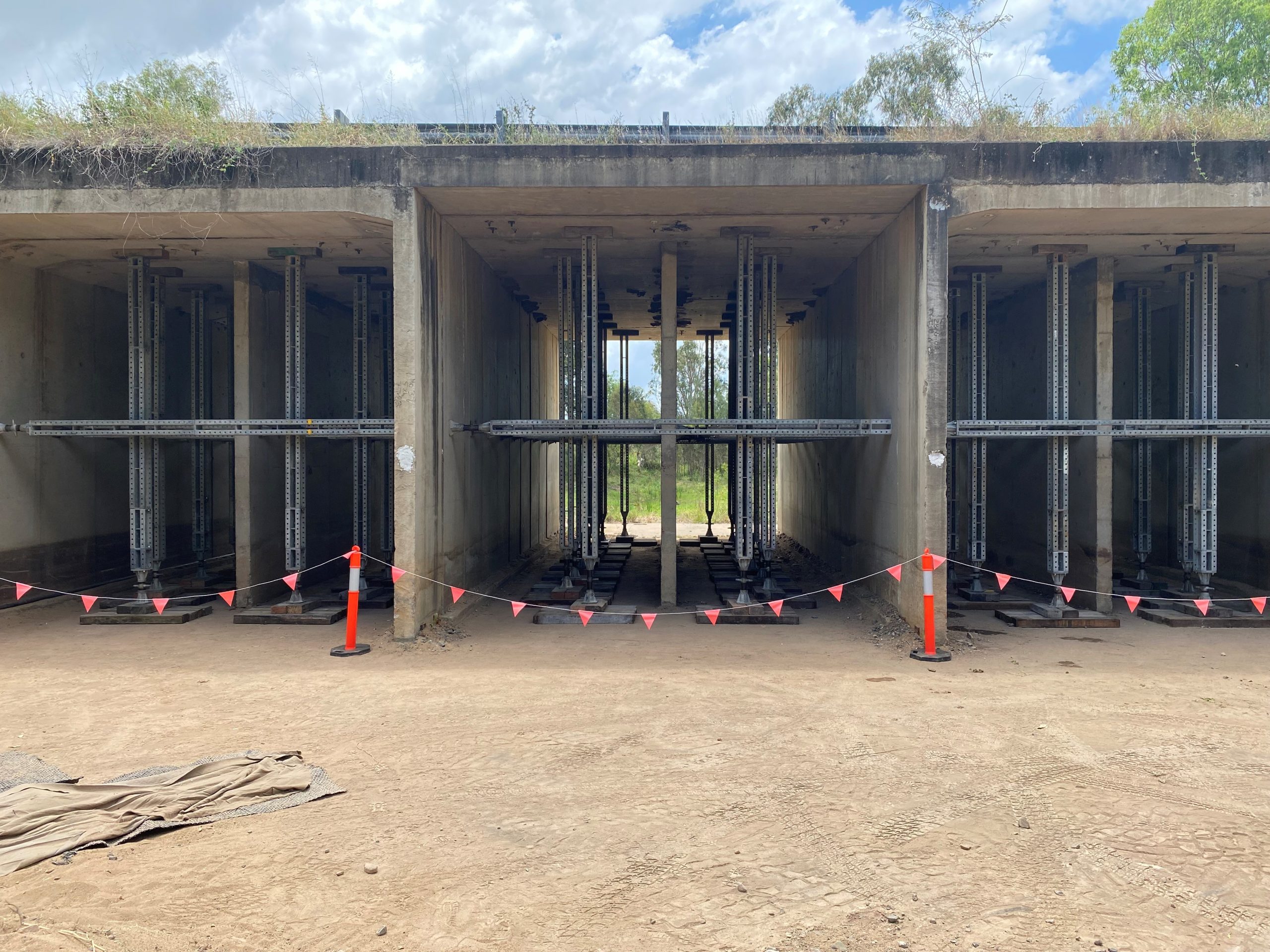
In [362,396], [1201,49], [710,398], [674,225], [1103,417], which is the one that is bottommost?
[1103,417]

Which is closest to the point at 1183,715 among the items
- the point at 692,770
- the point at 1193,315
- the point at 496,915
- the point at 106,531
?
the point at 692,770

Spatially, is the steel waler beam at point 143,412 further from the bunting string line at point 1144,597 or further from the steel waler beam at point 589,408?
the bunting string line at point 1144,597

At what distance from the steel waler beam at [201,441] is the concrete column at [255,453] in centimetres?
Result: 111

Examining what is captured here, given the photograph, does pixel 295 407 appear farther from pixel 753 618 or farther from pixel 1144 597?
pixel 1144 597

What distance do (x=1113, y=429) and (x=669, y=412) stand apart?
5.87 metres

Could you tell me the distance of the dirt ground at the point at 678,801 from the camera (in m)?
3.39

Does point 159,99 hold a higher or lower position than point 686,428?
higher

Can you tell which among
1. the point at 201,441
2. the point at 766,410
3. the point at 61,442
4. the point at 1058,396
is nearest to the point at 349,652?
the point at 201,441

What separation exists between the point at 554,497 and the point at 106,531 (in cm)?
1137

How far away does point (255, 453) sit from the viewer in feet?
36.2

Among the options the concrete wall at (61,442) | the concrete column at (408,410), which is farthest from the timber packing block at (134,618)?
the concrete column at (408,410)

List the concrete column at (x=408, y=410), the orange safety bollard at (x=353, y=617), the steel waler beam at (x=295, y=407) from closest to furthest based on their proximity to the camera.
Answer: the orange safety bollard at (x=353, y=617), the concrete column at (x=408, y=410), the steel waler beam at (x=295, y=407)

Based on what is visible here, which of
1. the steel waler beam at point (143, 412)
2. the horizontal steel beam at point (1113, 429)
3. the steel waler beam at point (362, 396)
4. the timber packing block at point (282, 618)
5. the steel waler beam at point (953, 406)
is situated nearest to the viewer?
the horizontal steel beam at point (1113, 429)

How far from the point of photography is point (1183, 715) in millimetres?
6285
